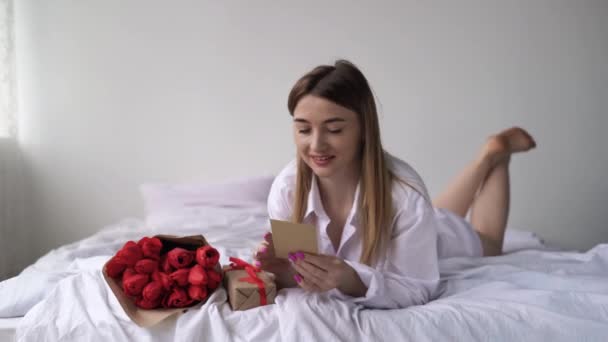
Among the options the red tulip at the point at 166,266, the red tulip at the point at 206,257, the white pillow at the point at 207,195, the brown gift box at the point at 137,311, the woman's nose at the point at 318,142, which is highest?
the woman's nose at the point at 318,142

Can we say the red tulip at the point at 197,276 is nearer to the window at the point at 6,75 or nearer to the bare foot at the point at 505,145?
the bare foot at the point at 505,145

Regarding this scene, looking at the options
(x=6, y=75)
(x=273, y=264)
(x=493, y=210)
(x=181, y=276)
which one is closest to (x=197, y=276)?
(x=181, y=276)

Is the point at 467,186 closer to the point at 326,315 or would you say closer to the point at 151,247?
the point at 326,315

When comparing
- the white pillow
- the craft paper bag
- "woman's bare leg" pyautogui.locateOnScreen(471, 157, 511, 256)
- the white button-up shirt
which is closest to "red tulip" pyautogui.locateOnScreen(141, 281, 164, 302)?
the craft paper bag

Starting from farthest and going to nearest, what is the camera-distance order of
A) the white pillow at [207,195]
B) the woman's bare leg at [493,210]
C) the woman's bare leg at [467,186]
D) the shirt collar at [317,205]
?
the white pillow at [207,195], the woman's bare leg at [467,186], the woman's bare leg at [493,210], the shirt collar at [317,205]

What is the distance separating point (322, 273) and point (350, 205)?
266mm

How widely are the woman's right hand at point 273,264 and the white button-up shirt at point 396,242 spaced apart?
123 millimetres

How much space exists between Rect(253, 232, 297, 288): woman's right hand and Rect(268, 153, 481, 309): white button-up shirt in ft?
0.40

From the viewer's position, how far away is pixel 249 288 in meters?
0.95

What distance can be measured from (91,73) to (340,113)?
206 centimetres

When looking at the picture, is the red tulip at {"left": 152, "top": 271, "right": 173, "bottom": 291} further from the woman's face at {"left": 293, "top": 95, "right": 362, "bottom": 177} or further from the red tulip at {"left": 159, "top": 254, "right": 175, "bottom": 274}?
the woman's face at {"left": 293, "top": 95, "right": 362, "bottom": 177}

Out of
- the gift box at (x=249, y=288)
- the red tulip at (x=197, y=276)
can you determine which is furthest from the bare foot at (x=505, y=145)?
the red tulip at (x=197, y=276)

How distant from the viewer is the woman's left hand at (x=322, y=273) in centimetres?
95

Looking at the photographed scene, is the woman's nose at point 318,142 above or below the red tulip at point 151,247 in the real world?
above
